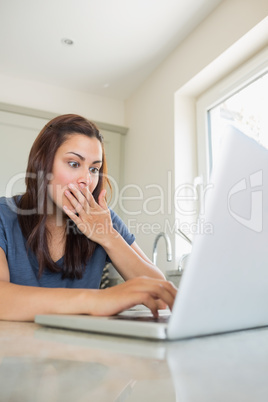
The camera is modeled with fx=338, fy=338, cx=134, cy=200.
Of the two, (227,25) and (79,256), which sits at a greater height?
(227,25)

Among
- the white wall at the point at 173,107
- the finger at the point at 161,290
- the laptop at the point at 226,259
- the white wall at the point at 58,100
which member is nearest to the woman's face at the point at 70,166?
the finger at the point at 161,290

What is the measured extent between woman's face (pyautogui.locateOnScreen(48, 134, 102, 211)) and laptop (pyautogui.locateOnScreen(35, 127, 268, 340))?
78 centimetres

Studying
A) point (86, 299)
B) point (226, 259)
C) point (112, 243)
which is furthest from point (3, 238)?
point (226, 259)

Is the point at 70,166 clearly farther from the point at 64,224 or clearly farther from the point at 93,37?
the point at 93,37

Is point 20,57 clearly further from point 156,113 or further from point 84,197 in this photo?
point 84,197

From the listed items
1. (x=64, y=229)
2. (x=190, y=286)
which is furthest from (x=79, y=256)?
(x=190, y=286)

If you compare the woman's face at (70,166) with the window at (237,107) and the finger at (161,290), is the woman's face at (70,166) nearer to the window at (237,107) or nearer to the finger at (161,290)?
the finger at (161,290)

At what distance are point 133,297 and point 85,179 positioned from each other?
71 cm

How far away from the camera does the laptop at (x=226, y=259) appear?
32cm

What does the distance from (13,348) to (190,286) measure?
169 mm

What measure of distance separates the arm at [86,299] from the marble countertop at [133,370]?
162 millimetres

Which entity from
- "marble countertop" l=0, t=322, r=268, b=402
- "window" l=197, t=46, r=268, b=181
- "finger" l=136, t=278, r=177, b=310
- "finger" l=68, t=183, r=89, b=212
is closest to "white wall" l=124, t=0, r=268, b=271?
"window" l=197, t=46, r=268, b=181

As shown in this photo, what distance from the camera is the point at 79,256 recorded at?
1.07 m

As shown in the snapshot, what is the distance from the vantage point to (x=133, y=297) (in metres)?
0.51
